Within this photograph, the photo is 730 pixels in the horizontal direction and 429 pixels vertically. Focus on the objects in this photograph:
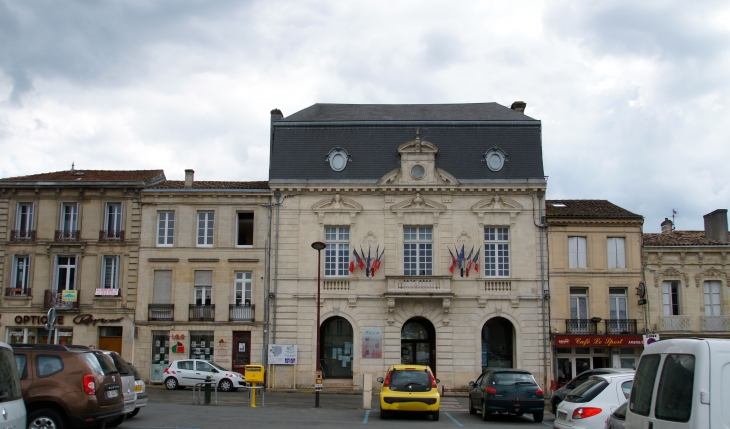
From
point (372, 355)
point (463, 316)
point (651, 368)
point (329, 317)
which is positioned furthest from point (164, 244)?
point (651, 368)

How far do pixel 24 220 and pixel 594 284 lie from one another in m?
26.4

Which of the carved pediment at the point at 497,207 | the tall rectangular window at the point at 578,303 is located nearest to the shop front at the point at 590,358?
the tall rectangular window at the point at 578,303

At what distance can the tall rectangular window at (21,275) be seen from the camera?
33.6 m

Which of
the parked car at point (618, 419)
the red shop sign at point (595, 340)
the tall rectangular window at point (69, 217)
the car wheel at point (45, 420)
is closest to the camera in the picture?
the parked car at point (618, 419)

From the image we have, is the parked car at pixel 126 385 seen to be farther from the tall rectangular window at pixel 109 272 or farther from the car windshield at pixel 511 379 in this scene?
the tall rectangular window at pixel 109 272

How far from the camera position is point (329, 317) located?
3319 cm

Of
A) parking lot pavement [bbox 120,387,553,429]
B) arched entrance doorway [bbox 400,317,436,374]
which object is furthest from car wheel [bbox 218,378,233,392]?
arched entrance doorway [bbox 400,317,436,374]

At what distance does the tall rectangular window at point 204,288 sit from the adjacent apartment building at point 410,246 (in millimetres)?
3052

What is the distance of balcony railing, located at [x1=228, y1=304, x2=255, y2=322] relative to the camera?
109 ft

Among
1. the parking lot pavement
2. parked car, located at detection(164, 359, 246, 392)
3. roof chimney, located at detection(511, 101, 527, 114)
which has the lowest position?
the parking lot pavement

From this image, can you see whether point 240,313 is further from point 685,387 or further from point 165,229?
point 685,387

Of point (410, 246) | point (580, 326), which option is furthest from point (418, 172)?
point (580, 326)

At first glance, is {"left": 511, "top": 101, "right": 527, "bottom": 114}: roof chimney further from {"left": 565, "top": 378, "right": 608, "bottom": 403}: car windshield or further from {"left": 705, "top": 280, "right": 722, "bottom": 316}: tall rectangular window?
{"left": 565, "top": 378, "right": 608, "bottom": 403}: car windshield

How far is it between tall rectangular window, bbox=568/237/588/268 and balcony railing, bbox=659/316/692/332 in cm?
421
